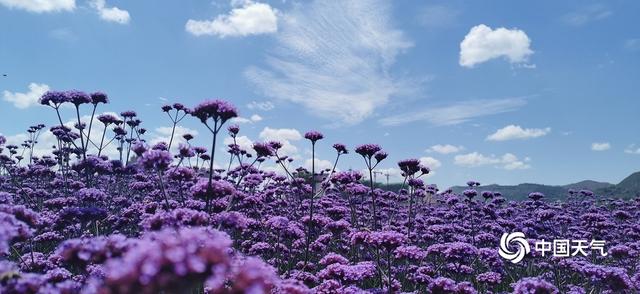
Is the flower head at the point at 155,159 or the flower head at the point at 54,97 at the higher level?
the flower head at the point at 54,97

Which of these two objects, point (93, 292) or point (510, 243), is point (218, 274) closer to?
point (93, 292)

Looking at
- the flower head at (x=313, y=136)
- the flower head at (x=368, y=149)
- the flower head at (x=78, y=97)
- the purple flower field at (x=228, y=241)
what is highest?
the flower head at (x=78, y=97)

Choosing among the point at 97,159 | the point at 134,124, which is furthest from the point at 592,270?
the point at 134,124

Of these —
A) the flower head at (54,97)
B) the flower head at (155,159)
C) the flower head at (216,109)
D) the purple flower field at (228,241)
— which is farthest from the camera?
the flower head at (54,97)

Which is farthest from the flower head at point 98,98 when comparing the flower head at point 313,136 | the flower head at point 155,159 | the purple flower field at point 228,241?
the flower head at point 155,159

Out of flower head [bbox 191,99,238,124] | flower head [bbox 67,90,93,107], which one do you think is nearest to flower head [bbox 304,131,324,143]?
flower head [bbox 191,99,238,124]

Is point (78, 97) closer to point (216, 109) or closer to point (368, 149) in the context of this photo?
point (216, 109)

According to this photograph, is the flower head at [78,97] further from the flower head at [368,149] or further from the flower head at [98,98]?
the flower head at [368,149]

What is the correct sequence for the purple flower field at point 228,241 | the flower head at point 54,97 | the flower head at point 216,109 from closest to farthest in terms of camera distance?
the purple flower field at point 228,241, the flower head at point 216,109, the flower head at point 54,97

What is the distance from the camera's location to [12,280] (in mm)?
3346

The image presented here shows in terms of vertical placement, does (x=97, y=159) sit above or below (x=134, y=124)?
below

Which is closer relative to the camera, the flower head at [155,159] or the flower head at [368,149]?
the flower head at [155,159]

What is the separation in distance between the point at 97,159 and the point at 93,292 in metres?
10.2

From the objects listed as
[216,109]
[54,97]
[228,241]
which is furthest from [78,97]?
[228,241]
